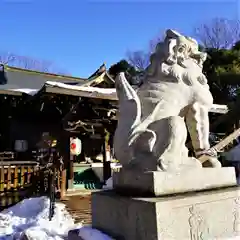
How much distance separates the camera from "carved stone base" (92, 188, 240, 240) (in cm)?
246

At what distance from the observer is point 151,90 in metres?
3.27

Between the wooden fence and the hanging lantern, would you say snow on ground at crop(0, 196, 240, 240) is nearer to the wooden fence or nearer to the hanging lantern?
the wooden fence

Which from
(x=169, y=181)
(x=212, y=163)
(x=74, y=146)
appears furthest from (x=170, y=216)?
(x=74, y=146)

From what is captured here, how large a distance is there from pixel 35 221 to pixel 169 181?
405cm

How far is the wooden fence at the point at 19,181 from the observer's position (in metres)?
7.44

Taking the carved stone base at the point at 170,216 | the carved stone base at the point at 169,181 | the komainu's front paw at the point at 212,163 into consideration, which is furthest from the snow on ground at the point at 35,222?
the komainu's front paw at the point at 212,163

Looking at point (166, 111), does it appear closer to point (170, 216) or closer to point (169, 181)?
point (169, 181)

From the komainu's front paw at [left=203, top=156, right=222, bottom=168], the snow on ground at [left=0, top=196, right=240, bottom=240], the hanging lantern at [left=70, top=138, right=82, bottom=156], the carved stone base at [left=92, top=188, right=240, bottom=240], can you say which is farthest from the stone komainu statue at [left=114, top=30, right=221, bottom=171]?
the hanging lantern at [left=70, top=138, right=82, bottom=156]

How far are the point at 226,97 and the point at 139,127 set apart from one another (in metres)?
15.9

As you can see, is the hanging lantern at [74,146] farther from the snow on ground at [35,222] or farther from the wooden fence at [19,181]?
the snow on ground at [35,222]

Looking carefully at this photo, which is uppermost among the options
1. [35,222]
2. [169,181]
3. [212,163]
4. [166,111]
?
[166,111]

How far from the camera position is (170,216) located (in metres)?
2.52

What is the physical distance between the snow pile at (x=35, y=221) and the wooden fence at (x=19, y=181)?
599 mm

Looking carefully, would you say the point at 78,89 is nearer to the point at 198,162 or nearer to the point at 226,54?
the point at 198,162
